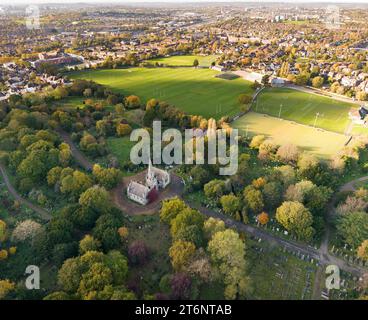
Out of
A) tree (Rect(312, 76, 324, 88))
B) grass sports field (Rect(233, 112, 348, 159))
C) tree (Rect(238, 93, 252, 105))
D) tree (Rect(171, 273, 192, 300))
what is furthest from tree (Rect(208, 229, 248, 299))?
tree (Rect(312, 76, 324, 88))

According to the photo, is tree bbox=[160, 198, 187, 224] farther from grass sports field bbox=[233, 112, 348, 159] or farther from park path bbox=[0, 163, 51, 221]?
grass sports field bbox=[233, 112, 348, 159]

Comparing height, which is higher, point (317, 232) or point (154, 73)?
point (154, 73)

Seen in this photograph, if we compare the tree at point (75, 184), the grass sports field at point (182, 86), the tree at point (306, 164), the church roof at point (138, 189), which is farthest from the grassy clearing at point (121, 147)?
the tree at point (306, 164)

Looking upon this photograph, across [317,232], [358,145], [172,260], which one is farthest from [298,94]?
[172,260]

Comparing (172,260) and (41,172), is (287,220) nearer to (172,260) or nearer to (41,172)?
(172,260)

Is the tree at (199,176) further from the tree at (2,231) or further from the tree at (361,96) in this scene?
the tree at (361,96)
